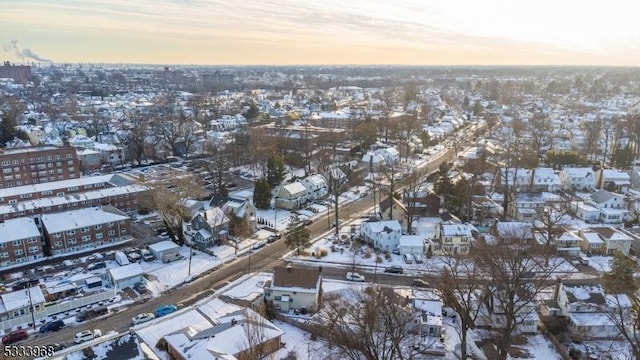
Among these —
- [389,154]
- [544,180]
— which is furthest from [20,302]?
[544,180]

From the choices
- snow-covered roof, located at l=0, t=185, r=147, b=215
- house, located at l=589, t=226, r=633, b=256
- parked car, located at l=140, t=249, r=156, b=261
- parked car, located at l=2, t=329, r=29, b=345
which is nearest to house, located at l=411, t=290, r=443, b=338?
house, located at l=589, t=226, r=633, b=256

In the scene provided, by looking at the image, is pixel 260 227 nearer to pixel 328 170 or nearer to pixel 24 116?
pixel 328 170

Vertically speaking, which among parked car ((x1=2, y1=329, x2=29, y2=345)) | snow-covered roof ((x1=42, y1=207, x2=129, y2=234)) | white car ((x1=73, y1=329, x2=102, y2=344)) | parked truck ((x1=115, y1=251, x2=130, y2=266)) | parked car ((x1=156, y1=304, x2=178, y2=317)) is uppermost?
snow-covered roof ((x1=42, y1=207, x2=129, y2=234))

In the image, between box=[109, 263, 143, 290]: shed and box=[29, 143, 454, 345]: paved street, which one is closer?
box=[29, 143, 454, 345]: paved street

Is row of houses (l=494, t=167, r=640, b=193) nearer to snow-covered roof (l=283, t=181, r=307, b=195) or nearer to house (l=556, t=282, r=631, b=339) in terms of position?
snow-covered roof (l=283, t=181, r=307, b=195)

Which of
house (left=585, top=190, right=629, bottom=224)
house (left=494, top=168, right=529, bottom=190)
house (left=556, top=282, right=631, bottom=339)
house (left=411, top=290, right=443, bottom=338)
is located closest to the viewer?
house (left=411, top=290, right=443, bottom=338)

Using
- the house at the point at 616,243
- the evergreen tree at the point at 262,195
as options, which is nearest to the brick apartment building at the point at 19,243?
the evergreen tree at the point at 262,195

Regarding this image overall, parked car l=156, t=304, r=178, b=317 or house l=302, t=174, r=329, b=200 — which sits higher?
house l=302, t=174, r=329, b=200
